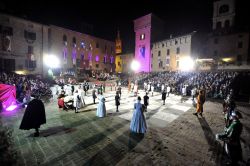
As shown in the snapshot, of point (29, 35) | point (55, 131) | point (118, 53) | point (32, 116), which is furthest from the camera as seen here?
point (118, 53)

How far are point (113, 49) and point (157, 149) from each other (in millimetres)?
48428

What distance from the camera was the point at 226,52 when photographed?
108 feet

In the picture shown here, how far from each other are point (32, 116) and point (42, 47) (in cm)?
3012

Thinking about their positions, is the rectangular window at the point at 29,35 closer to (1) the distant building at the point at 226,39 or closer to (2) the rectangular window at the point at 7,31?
(2) the rectangular window at the point at 7,31

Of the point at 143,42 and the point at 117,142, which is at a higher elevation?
the point at 143,42

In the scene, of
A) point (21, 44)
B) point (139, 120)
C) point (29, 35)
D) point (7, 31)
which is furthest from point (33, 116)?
point (29, 35)

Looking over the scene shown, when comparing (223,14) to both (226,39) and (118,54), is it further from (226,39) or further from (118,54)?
(118,54)

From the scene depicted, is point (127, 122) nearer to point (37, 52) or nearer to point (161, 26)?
point (37, 52)

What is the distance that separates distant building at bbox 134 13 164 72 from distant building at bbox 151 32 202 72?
157cm

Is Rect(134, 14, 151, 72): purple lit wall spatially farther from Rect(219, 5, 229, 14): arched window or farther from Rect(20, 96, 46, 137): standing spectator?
Rect(20, 96, 46, 137): standing spectator

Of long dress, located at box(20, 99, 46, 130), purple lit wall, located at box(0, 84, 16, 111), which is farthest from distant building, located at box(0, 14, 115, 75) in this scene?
long dress, located at box(20, 99, 46, 130)

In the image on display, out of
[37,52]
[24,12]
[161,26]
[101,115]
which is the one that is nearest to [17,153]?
[101,115]

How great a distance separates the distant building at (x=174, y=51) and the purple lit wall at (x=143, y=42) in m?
1.72

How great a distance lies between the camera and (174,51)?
123 feet
